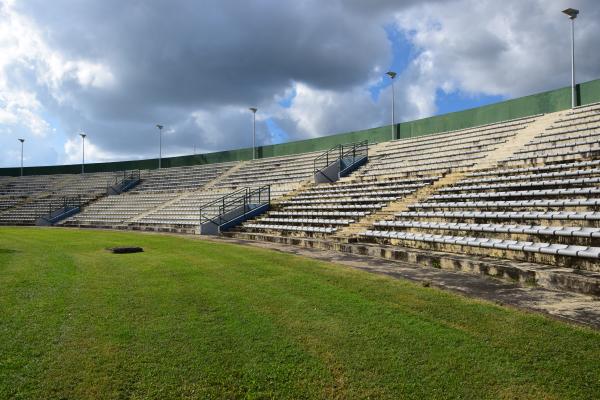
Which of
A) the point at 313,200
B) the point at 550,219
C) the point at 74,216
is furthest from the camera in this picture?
the point at 74,216

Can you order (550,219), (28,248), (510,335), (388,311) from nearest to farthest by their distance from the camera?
Result: 1. (510,335)
2. (388,311)
3. (550,219)
4. (28,248)

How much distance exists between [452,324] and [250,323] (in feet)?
6.95

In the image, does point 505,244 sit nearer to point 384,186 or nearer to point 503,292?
point 503,292

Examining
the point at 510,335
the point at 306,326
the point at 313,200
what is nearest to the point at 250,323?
the point at 306,326

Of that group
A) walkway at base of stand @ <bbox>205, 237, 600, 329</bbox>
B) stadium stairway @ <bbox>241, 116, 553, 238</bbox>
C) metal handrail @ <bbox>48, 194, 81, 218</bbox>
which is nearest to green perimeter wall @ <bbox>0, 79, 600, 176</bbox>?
stadium stairway @ <bbox>241, 116, 553, 238</bbox>

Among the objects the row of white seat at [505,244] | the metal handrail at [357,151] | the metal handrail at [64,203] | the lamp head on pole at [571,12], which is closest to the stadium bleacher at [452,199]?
the row of white seat at [505,244]

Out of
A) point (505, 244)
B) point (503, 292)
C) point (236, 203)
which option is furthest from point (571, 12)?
point (236, 203)

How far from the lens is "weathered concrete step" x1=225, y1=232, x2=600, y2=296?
216 inches

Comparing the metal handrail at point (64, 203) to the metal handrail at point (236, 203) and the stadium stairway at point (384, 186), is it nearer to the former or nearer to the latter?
the metal handrail at point (236, 203)

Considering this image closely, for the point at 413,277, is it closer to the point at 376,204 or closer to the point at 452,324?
the point at 452,324

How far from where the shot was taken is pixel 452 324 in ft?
13.9

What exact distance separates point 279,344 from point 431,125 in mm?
20060

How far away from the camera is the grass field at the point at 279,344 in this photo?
3.00m

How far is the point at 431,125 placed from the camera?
2175cm
